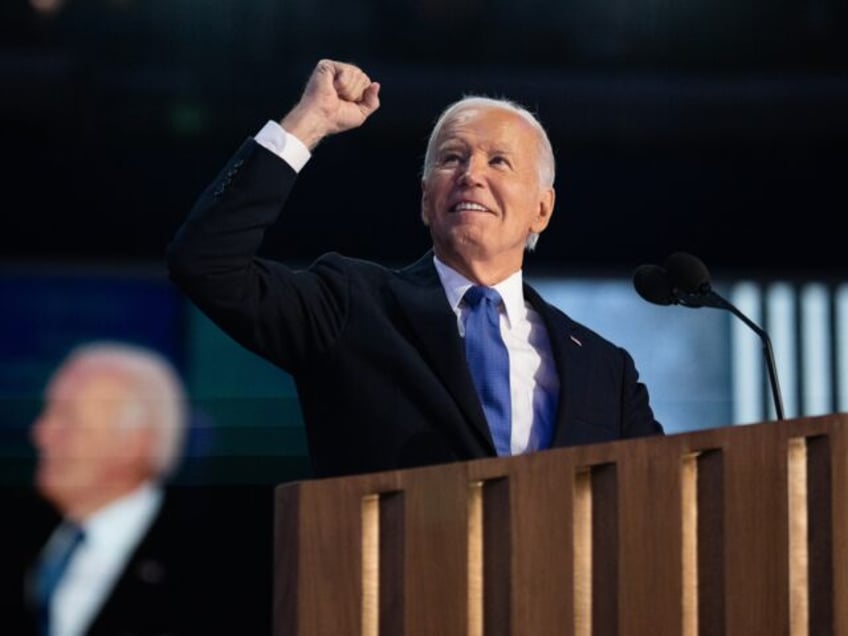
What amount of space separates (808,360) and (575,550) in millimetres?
3748

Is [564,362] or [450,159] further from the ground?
[450,159]

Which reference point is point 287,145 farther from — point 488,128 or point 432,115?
Result: point 432,115

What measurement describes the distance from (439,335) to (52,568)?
3.28 m

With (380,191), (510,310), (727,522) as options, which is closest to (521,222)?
(510,310)

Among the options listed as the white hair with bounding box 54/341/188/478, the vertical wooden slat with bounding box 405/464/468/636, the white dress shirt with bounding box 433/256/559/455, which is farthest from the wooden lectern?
the white hair with bounding box 54/341/188/478

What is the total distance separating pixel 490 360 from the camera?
2.25 meters

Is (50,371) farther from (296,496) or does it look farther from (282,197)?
(296,496)

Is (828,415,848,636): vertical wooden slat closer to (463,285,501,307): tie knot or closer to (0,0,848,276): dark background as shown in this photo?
(463,285,501,307): tie knot

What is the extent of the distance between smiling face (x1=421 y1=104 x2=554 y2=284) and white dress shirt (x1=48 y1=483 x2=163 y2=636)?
3041 mm

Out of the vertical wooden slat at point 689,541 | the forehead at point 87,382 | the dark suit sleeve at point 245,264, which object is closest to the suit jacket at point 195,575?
the forehead at point 87,382

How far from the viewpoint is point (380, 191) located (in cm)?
542

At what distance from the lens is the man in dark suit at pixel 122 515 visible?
5.21 meters

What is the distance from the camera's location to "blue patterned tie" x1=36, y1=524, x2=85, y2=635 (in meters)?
5.21

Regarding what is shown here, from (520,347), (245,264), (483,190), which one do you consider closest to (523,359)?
(520,347)
